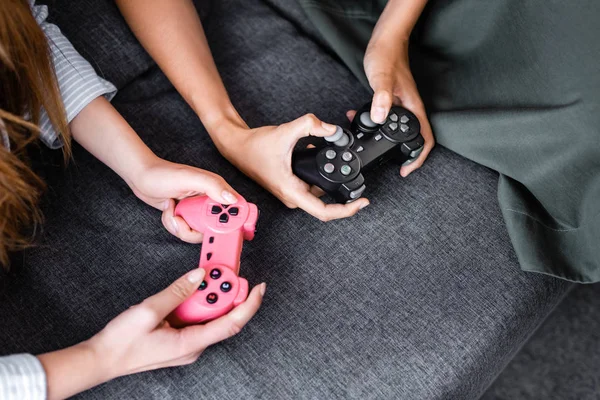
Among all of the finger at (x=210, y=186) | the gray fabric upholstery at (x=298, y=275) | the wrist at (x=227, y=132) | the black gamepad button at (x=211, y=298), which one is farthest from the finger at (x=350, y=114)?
the black gamepad button at (x=211, y=298)

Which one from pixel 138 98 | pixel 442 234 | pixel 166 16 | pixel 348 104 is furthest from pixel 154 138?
pixel 442 234

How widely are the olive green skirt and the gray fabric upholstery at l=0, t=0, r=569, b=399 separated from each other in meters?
0.04

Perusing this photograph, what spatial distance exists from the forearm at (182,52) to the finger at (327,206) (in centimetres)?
17

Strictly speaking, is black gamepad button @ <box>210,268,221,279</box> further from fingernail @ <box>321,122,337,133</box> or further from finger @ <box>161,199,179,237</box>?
fingernail @ <box>321,122,337,133</box>

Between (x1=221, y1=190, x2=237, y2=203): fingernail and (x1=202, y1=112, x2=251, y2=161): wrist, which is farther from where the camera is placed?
(x1=202, y1=112, x2=251, y2=161): wrist

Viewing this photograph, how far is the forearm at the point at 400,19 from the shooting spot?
89 cm

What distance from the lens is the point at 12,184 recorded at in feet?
2.12

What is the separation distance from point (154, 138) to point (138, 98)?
0.09 metres

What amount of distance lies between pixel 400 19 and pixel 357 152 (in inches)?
9.8

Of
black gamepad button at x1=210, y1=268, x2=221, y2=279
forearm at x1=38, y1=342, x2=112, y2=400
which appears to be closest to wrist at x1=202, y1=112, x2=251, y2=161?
black gamepad button at x1=210, y1=268, x2=221, y2=279

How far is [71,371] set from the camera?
2.08 ft

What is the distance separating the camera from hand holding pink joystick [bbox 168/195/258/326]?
674 millimetres

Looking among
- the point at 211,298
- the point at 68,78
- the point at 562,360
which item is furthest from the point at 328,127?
the point at 562,360

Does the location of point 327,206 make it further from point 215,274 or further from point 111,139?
point 111,139
